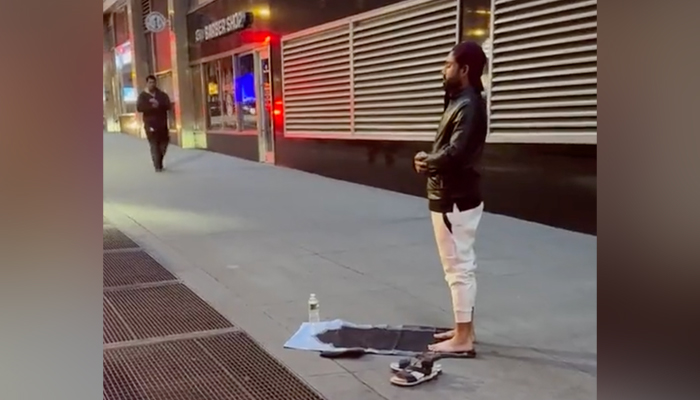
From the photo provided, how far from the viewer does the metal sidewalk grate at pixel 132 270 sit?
6559mm

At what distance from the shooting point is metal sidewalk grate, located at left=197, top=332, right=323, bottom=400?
12.8 ft

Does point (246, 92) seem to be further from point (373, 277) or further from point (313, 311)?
point (313, 311)

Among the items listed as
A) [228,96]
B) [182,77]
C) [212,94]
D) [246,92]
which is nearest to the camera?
[246,92]

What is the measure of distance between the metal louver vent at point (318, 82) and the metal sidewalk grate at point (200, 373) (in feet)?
31.2

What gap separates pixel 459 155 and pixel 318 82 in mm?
11238

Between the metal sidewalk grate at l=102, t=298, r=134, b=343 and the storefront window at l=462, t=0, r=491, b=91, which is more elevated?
the storefront window at l=462, t=0, r=491, b=91

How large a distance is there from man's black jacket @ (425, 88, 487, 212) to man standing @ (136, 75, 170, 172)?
12.5 m

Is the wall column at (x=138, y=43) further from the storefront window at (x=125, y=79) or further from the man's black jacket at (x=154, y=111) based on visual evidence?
the man's black jacket at (x=154, y=111)

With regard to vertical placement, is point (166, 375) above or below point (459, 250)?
below

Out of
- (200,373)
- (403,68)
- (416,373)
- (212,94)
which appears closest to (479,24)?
(403,68)

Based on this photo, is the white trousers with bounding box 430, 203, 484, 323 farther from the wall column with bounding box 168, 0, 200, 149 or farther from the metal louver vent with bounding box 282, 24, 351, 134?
the wall column with bounding box 168, 0, 200, 149

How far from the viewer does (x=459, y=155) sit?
4133mm

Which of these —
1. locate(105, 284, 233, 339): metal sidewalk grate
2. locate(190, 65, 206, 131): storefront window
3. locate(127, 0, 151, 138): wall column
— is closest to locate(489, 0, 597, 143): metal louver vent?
locate(105, 284, 233, 339): metal sidewalk grate
